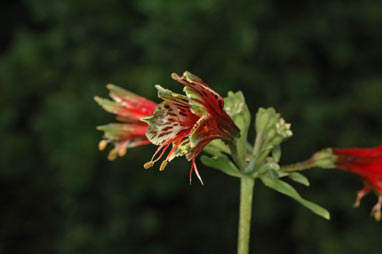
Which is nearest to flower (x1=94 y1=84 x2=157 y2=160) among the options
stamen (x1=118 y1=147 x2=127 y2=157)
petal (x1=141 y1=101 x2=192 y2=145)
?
stamen (x1=118 y1=147 x2=127 y2=157)

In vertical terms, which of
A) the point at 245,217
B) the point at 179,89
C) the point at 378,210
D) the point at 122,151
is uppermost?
the point at 179,89

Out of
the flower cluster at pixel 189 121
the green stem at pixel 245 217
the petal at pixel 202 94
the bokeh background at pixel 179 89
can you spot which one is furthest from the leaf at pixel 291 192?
the bokeh background at pixel 179 89

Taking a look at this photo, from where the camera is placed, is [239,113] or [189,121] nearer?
[189,121]

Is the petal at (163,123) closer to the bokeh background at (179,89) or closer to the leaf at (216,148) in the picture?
the leaf at (216,148)

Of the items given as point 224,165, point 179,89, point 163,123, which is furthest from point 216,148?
point 179,89

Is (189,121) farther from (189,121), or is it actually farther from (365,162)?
(365,162)

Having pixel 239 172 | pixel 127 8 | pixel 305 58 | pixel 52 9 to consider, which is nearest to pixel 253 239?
pixel 305 58
